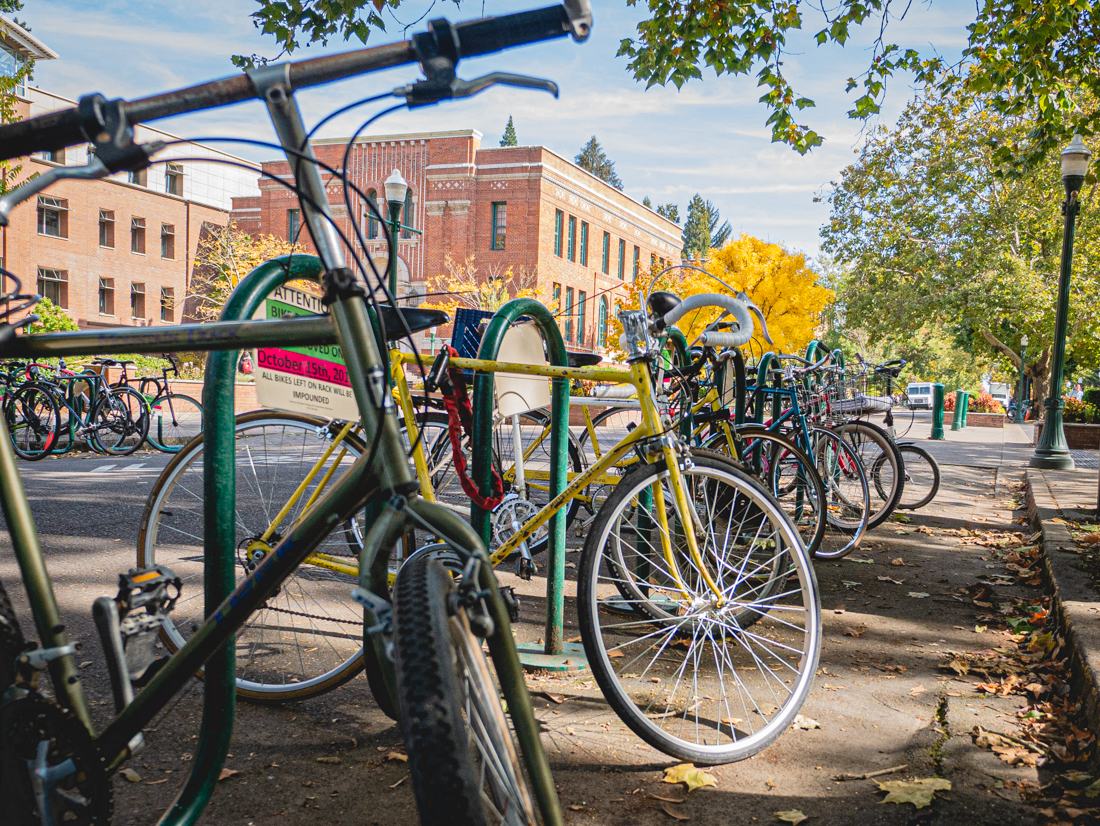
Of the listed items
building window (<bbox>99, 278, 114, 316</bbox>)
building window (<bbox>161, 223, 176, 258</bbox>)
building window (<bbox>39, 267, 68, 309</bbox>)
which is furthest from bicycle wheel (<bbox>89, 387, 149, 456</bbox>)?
building window (<bbox>161, 223, 176, 258</bbox>)

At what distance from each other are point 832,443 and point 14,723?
5.62m

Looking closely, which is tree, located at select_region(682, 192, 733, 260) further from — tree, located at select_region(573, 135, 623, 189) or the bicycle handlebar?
the bicycle handlebar

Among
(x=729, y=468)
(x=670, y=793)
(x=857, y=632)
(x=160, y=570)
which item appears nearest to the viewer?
(x=160, y=570)

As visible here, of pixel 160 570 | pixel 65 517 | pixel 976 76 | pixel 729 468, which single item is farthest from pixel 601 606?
pixel 976 76

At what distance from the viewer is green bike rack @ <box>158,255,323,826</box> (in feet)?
5.82

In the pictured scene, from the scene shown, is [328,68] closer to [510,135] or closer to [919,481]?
[919,481]

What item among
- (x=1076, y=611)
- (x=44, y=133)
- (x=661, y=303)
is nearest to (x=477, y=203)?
(x=661, y=303)

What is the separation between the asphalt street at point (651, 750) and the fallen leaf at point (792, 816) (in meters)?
0.02

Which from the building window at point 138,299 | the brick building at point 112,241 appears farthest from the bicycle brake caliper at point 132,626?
the building window at point 138,299

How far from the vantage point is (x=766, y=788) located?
8.00ft

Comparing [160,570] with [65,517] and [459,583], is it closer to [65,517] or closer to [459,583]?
[459,583]

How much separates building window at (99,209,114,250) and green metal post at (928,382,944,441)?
34.0 m

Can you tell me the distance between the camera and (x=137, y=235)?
38469mm

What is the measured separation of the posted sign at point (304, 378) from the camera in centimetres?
264
